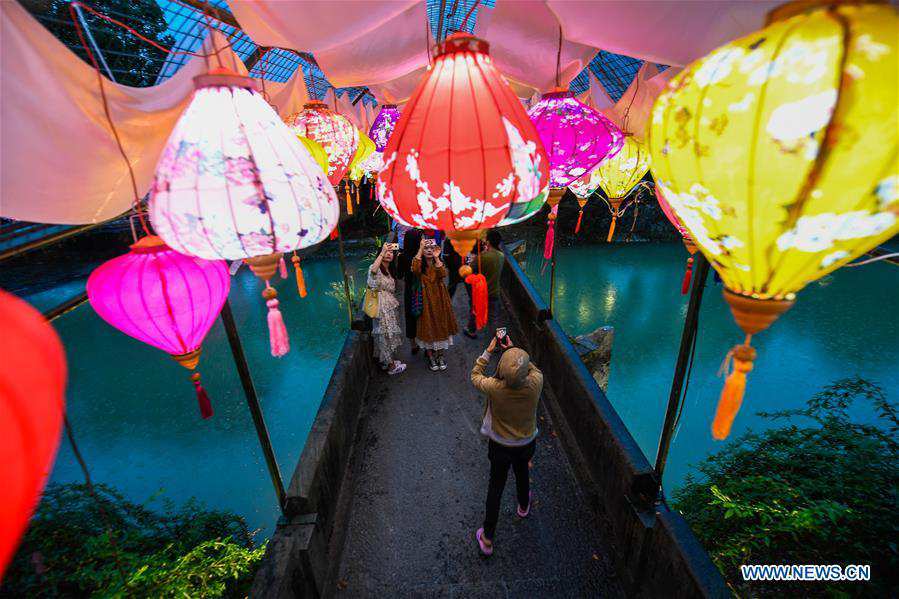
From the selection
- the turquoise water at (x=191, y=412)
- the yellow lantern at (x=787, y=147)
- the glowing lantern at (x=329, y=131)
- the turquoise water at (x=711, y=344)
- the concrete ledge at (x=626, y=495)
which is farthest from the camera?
the turquoise water at (x=711, y=344)

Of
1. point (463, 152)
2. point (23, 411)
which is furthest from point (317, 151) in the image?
point (23, 411)

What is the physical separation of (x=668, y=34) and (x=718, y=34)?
0.19m

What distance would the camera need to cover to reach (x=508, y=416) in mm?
2625

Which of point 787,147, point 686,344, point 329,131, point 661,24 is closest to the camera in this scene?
point 787,147

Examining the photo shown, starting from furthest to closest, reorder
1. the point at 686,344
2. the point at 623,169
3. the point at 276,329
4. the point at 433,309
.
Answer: the point at 433,309, the point at 623,169, the point at 686,344, the point at 276,329

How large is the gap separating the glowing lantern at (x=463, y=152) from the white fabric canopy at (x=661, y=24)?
464 mm

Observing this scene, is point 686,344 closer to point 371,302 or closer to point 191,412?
point 371,302

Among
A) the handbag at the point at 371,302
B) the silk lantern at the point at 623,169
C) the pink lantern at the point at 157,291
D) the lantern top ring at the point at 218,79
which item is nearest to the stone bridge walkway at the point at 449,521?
the handbag at the point at 371,302

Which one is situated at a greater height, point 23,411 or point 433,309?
point 23,411

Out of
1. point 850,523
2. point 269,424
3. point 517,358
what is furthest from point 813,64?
point 269,424

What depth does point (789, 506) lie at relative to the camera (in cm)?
352

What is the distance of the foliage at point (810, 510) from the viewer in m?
2.99

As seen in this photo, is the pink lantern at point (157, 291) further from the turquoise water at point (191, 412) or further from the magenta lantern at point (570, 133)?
the turquoise water at point (191, 412)

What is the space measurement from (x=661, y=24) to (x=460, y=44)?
84 cm
